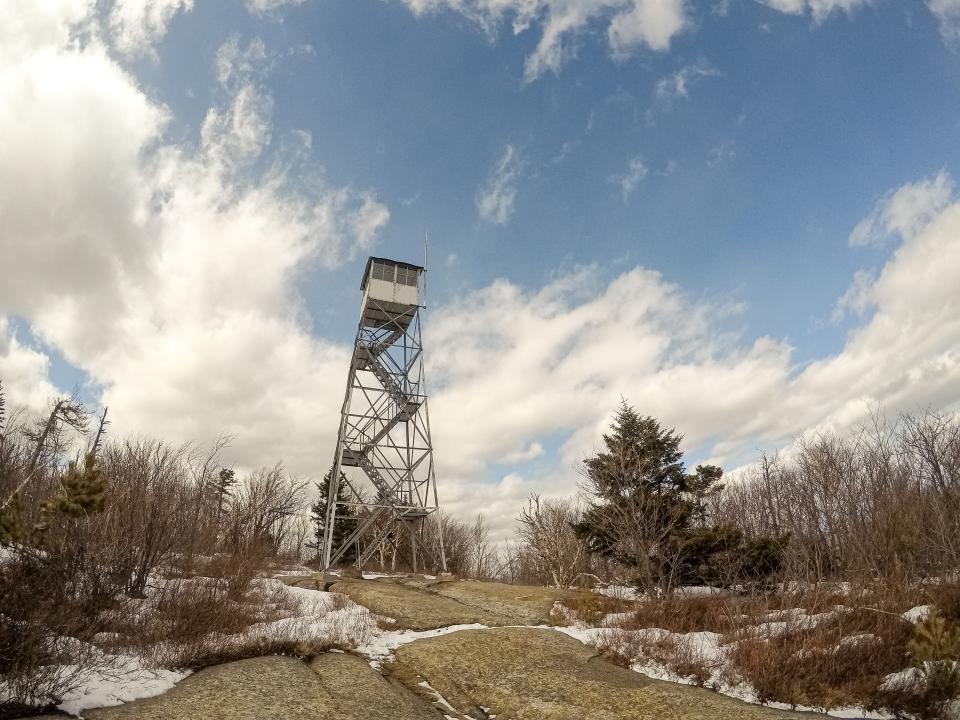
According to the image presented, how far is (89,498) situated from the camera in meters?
7.14

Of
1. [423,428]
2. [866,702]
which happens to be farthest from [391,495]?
[866,702]

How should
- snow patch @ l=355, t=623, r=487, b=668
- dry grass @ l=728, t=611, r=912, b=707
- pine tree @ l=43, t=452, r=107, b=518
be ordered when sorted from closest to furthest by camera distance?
1. pine tree @ l=43, t=452, r=107, b=518
2. dry grass @ l=728, t=611, r=912, b=707
3. snow patch @ l=355, t=623, r=487, b=668

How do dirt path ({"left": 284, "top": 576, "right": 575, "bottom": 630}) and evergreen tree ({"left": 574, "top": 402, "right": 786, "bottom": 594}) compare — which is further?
evergreen tree ({"left": 574, "top": 402, "right": 786, "bottom": 594})

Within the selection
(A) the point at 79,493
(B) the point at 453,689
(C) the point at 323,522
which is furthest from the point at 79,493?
(C) the point at 323,522

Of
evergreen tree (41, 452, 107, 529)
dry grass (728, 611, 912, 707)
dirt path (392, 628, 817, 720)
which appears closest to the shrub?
dry grass (728, 611, 912, 707)

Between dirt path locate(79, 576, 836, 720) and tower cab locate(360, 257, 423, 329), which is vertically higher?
tower cab locate(360, 257, 423, 329)

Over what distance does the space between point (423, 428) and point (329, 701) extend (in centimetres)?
1790

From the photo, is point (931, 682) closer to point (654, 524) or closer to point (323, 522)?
point (654, 524)

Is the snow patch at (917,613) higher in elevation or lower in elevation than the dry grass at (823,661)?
higher

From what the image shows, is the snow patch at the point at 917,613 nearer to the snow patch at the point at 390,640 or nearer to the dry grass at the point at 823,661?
the dry grass at the point at 823,661

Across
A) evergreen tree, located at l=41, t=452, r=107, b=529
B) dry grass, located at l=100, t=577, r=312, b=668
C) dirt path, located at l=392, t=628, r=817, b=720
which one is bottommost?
dirt path, located at l=392, t=628, r=817, b=720

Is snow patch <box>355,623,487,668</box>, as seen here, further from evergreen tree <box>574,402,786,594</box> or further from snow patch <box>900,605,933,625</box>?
snow patch <box>900,605,933,625</box>

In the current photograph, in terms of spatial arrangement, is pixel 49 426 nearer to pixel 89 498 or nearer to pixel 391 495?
pixel 391 495

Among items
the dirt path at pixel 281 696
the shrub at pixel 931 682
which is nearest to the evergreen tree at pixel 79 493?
the dirt path at pixel 281 696
